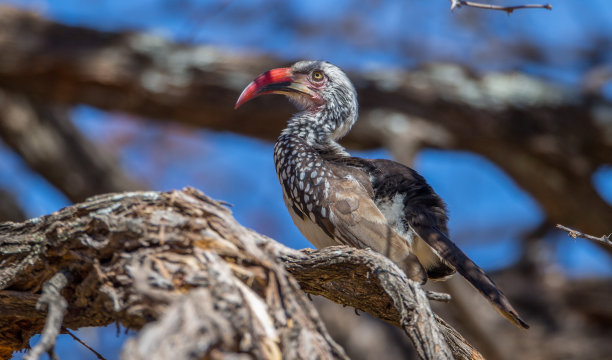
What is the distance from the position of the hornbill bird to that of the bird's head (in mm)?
145

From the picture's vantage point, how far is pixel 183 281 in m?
2.42

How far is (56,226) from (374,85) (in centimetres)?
534

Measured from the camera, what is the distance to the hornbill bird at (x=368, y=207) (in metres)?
3.39

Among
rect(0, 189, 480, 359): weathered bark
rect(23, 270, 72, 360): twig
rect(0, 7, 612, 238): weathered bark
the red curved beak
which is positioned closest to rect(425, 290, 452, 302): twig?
rect(0, 189, 480, 359): weathered bark

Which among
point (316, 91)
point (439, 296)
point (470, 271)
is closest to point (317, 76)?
point (316, 91)

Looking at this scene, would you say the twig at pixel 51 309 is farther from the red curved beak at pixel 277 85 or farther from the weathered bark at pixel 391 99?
the weathered bark at pixel 391 99

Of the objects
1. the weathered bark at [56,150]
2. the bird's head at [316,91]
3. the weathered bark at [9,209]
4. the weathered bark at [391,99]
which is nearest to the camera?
the bird's head at [316,91]

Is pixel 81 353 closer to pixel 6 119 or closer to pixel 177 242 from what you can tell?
pixel 6 119

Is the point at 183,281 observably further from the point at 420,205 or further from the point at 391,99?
the point at 391,99

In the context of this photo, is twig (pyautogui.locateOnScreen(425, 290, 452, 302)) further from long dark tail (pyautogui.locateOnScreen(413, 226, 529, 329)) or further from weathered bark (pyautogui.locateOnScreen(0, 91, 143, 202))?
weathered bark (pyautogui.locateOnScreen(0, 91, 143, 202))

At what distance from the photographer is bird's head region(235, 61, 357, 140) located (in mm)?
4730

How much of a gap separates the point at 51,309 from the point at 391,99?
18.7 ft

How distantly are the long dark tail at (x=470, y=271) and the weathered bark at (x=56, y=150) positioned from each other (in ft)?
17.7

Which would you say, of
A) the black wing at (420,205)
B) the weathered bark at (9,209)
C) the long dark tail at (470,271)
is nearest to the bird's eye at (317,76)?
the black wing at (420,205)
